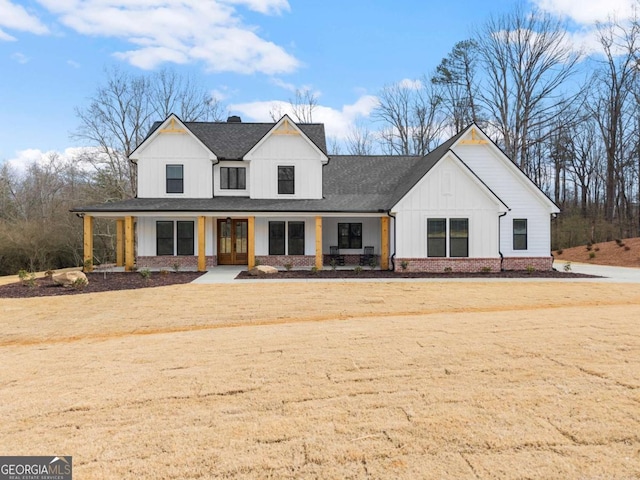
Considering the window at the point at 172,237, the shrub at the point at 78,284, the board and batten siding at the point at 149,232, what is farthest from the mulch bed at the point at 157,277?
the window at the point at 172,237

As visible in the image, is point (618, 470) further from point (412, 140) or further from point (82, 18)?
point (412, 140)

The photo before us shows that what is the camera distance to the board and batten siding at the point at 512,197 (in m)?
19.4

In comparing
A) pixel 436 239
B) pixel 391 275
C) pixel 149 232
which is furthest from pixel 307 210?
pixel 149 232

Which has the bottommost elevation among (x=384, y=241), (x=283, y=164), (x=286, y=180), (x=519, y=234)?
(x=384, y=241)

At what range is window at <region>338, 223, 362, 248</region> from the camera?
2103 cm

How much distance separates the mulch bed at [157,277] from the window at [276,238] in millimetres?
2459

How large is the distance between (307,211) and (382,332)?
11.4 m

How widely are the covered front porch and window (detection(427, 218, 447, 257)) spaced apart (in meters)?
1.97

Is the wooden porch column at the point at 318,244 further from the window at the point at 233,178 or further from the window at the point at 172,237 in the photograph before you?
the window at the point at 172,237

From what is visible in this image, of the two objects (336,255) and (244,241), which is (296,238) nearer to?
(336,255)

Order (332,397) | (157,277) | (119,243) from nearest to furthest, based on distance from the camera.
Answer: (332,397), (157,277), (119,243)

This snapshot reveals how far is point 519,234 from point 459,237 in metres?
3.78

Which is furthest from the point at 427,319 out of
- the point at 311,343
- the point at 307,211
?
the point at 307,211

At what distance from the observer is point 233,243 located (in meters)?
20.7
